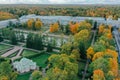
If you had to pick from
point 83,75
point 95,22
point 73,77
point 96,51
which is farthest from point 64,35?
point 73,77

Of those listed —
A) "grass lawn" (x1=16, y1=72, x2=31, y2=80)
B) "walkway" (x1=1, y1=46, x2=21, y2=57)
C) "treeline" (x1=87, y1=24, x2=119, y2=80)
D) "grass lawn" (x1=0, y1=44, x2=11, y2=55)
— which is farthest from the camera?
"grass lawn" (x1=0, y1=44, x2=11, y2=55)

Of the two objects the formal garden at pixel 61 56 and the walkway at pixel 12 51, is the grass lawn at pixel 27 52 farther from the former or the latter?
the walkway at pixel 12 51

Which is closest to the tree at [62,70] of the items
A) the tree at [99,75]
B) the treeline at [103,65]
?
the treeline at [103,65]

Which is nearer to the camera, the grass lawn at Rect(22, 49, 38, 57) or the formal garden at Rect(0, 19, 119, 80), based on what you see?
the formal garden at Rect(0, 19, 119, 80)

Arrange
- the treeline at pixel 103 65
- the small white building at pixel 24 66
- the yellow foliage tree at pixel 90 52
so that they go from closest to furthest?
1. the treeline at pixel 103 65
2. the small white building at pixel 24 66
3. the yellow foliage tree at pixel 90 52

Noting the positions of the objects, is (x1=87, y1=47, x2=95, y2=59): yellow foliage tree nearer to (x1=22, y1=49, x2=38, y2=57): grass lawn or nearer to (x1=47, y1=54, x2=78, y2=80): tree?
(x1=47, y1=54, x2=78, y2=80): tree

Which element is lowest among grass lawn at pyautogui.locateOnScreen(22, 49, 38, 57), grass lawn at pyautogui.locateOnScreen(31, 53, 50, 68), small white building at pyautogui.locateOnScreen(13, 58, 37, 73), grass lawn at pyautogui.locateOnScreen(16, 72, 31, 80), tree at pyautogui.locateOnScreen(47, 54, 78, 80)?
grass lawn at pyautogui.locateOnScreen(16, 72, 31, 80)

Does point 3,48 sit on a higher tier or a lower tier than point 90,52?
lower

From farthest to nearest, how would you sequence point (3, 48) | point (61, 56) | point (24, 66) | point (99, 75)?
1. point (3, 48)
2. point (24, 66)
3. point (61, 56)
4. point (99, 75)

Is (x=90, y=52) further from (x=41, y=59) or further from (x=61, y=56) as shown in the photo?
(x=41, y=59)

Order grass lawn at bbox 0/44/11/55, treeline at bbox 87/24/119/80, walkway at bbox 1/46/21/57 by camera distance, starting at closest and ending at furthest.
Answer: treeline at bbox 87/24/119/80 → walkway at bbox 1/46/21/57 → grass lawn at bbox 0/44/11/55

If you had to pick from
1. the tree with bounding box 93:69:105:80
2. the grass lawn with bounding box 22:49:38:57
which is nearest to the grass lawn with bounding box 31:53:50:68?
the grass lawn with bounding box 22:49:38:57

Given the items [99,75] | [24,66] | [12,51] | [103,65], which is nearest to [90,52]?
[103,65]
